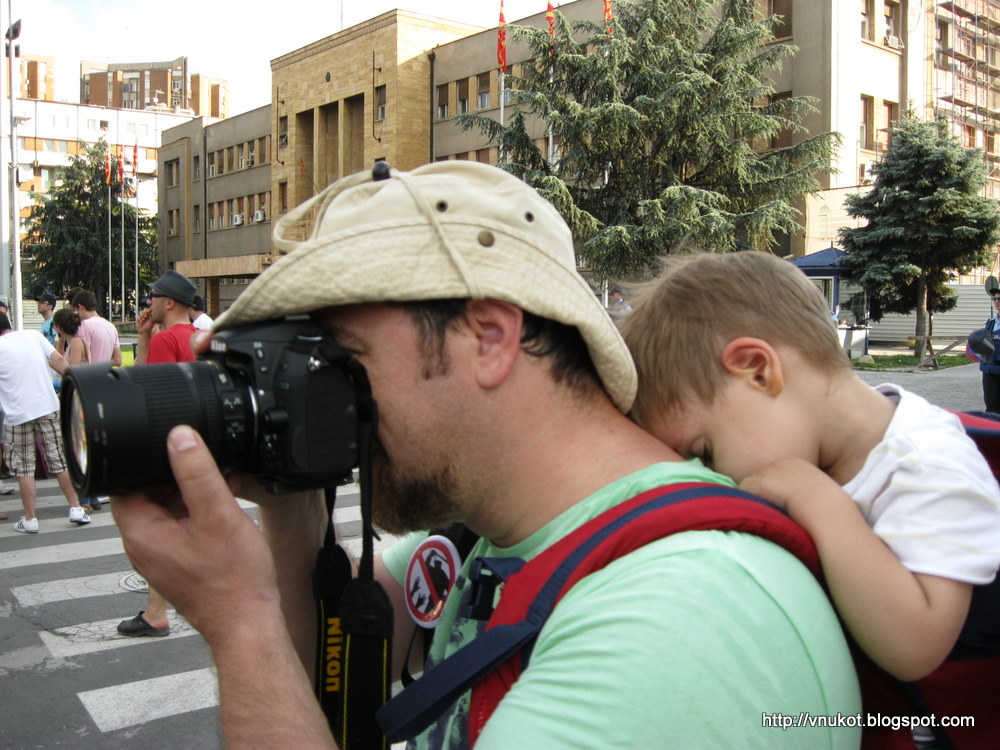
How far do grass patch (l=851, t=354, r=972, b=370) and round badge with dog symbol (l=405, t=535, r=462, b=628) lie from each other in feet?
64.8

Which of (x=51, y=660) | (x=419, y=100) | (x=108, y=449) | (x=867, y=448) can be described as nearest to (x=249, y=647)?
(x=108, y=449)

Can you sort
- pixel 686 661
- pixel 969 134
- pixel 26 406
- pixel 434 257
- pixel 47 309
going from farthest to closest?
pixel 969 134 → pixel 47 309 → pixel 26 406 → pixel 434 257 → pixel 686 661

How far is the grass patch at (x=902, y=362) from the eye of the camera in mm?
20430

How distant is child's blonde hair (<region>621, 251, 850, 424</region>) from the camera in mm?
1553

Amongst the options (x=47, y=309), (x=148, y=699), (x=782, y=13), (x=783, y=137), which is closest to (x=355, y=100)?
(x=782, y=13)

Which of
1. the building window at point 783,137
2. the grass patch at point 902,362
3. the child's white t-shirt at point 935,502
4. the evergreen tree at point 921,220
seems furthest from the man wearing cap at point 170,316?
the building window at point 783,137

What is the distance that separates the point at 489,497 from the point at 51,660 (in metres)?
4.15

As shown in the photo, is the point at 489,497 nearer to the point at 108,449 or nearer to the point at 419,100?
the point at 108,449

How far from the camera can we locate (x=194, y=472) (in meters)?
1.20

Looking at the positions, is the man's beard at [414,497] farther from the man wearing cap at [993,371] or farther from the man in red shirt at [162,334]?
the man wearing cap at [993,371]

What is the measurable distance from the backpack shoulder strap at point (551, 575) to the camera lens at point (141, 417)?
43 cm

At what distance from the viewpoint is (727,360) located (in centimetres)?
154

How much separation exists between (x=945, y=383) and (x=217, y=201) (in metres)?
43.8

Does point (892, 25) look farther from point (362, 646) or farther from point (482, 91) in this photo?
point (362, 646)
